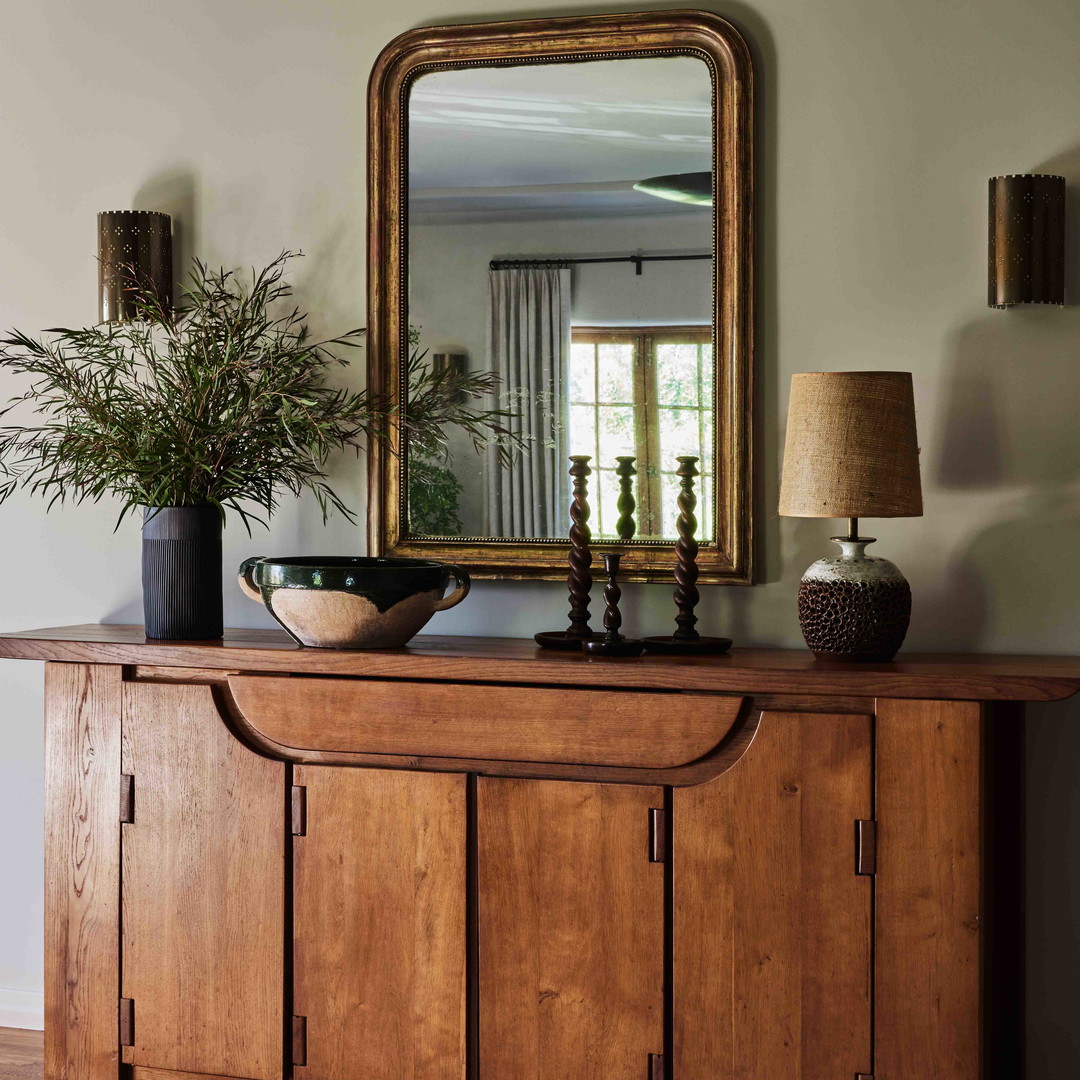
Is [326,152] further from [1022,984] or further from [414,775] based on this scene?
[1022,984]

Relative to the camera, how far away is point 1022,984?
2.40m

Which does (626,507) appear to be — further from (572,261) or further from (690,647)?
(572,261)

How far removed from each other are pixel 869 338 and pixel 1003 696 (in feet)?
2.82

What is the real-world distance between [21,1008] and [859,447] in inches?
95.7

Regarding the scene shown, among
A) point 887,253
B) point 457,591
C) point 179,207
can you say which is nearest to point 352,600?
point 457,591

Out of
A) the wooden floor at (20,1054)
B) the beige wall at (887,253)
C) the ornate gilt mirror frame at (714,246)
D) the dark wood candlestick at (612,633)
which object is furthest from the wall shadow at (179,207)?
the wooden floor at (20,1054)

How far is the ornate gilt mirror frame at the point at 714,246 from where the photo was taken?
253 centimetres

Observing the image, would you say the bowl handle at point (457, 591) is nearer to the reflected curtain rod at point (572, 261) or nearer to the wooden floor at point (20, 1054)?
the reflected curtain rod at point (572, 261)

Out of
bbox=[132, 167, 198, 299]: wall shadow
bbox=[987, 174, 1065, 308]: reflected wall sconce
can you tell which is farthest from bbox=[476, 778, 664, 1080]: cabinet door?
bbox=[132, 167, 198, 299]: wall shadow

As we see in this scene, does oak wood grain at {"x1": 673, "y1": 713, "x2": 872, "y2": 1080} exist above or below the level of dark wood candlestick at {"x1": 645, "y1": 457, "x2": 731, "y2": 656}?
below

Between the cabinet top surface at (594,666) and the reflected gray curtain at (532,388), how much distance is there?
30cm

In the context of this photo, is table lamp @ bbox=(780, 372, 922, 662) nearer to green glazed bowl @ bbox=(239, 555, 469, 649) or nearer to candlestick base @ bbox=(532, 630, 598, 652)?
candlestick base @ bbox=(532, 630, 598, 652)

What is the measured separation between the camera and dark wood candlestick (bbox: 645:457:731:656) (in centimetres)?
239

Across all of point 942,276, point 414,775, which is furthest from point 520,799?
point 942,276
